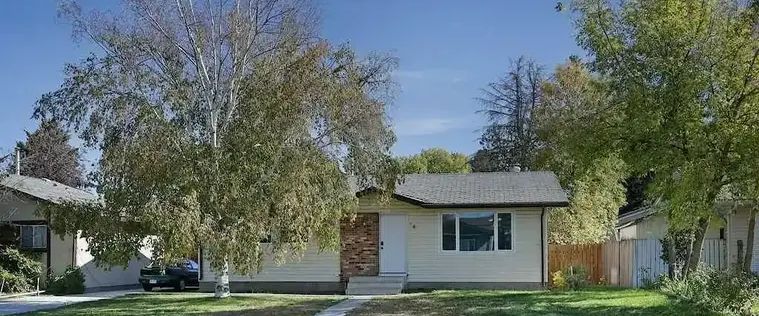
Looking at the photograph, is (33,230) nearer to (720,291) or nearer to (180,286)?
(180,286)

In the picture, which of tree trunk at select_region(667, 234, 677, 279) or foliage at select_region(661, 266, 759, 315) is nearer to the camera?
foliage at select_region(661, 266, 759, 315)

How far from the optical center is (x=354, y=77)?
66.2 ft

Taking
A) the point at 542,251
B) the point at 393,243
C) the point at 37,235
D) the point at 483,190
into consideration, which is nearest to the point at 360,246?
the point at 393,243

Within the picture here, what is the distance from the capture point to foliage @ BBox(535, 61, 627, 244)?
18.7 metres

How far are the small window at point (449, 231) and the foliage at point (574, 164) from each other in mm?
3725

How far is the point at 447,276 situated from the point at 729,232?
909 cm

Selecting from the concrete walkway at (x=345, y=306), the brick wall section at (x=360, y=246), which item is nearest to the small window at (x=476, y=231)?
the brick wall section at (x=360, y=246)

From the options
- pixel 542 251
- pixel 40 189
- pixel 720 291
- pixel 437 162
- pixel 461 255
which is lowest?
pixel 720 291

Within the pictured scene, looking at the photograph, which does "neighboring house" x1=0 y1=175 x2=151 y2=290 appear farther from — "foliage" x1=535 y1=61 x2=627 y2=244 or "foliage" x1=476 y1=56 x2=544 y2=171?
"foliage" x1=476 y1=56 x2=544 y2=171

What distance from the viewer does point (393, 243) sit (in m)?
22.8

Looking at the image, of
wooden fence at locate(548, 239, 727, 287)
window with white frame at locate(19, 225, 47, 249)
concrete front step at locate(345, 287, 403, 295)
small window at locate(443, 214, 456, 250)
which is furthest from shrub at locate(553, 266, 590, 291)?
window with white frame at locate(19, 225, 47, 249)

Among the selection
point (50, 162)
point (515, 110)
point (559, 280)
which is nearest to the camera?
point (559, 280)

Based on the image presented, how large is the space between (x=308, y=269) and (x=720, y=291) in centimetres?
1213

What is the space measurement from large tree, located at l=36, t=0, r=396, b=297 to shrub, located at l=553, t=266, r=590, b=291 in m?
6.02
